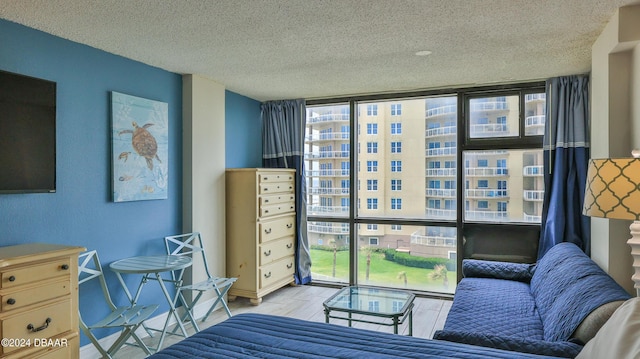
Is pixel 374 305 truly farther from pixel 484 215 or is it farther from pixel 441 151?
pixel 441 151

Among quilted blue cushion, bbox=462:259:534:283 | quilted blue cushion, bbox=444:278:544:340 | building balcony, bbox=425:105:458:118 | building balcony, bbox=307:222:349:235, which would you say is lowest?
quilted blue cushion, bbox=444:278:544:340

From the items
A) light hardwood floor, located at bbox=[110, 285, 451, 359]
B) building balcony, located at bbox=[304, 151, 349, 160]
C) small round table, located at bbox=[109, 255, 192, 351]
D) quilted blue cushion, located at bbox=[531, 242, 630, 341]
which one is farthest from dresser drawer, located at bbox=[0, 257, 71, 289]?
building balcony, located at bbox=[304, 151, 349, 160]

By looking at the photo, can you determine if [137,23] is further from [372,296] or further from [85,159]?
[372,296]

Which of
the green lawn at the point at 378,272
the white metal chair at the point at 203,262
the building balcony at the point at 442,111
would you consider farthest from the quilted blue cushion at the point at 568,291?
the white metal chair at the point at 203,262

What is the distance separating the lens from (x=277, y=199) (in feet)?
15.5

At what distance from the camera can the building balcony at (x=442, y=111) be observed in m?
4.58

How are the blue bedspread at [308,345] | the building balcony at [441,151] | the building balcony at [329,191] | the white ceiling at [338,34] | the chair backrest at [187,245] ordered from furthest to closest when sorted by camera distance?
the building balcony at [329,191] < the building balcony at [441,151] < the chair backrest at [187,245] < the white ceiling at [338,34] < the blue bedspread at [308,345]

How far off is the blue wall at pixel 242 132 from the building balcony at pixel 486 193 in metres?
2.59

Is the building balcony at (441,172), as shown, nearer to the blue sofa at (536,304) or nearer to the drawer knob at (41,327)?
the blue sofa at (536,304)

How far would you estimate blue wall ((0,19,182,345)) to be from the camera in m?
2.67

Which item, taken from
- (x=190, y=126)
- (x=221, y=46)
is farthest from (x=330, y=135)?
(x=221, y=46)

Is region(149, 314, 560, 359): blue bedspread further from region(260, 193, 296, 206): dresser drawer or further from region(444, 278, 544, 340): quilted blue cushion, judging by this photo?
region(260, 193, 296, 206): dresser drawer

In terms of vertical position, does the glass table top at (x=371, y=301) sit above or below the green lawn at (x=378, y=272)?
above

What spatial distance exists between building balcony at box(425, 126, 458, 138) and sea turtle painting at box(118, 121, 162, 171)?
293 cm
